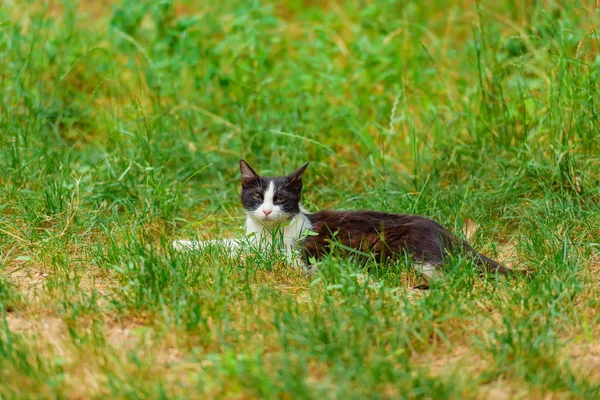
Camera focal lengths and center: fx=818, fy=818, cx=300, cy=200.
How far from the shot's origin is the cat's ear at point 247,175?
509cm

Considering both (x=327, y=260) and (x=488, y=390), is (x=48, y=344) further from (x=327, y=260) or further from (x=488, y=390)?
(x=488, y=390)

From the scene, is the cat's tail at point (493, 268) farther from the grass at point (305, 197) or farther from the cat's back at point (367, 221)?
the cat's back at point (367, 221)

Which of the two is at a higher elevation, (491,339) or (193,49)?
(193,49)

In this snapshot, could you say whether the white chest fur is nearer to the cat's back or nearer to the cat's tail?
the cat's back

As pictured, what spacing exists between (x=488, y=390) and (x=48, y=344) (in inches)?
70.2

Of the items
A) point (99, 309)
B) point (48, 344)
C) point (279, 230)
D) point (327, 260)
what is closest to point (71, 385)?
point (48, 344)

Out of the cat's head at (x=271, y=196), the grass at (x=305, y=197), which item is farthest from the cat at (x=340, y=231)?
the grass at (x=305, y=197)

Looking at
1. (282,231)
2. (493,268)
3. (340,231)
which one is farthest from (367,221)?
(493,268)

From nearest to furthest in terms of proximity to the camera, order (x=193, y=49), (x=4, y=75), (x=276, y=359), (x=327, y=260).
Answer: (x=276, y=359), (x=327, y=260), (x=4, y=75), (x=193, y=49)

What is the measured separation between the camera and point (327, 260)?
4211 millimetres

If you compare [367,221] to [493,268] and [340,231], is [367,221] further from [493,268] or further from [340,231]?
[493,268]

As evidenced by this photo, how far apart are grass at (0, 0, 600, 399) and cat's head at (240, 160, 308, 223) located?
374 mm

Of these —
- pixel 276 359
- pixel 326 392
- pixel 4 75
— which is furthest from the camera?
pixel 4 75

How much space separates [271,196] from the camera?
4949mm
